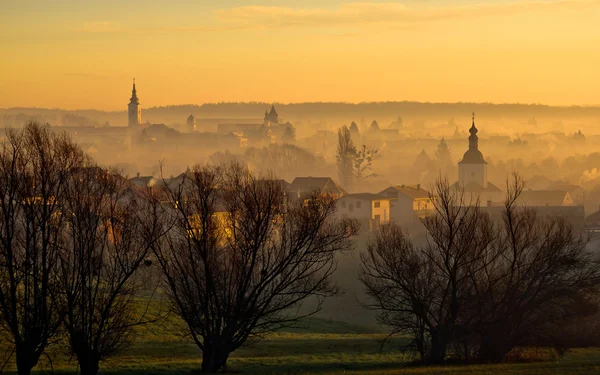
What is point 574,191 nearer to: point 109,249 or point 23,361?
point 109,249

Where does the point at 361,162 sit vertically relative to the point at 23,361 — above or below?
above

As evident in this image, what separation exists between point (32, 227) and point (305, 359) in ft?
49.2

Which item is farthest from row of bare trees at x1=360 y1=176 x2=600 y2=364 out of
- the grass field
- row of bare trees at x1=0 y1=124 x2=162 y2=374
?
row of bare trees at x1=0 y1=124 x2=162 y2=374

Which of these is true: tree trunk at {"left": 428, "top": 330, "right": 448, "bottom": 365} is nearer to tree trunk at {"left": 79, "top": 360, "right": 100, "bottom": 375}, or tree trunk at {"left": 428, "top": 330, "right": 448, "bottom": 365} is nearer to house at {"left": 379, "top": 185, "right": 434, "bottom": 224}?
tree trunk at {"left": 79, "top": 360, "right": 100, "bottom": 375}

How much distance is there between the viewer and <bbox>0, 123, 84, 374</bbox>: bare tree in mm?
27469

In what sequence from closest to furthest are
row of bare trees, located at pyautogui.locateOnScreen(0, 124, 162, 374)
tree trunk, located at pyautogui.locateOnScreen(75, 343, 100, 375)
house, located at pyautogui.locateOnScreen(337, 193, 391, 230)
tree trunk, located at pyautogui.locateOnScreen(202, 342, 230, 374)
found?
row of bare trees, located at pyautogui.locateOnScreen(0, 124, 162, 374) < tree trunk, located at pyautogui.locateOnScreen(75, 343, 100, 375) < tree trunk, located at pyautogui.locateOnScreen(202, 342, 230, 374) < house, located at pyautogui.locateOnScreen(337, 193, 391, 230)

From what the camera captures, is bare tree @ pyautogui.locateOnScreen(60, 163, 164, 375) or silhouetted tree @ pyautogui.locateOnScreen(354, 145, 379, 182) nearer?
bare tree @ pyautogui.locateOnScreen(60, 163, 164, 375)

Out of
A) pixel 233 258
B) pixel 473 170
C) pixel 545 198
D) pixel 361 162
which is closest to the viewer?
pixel 233 258

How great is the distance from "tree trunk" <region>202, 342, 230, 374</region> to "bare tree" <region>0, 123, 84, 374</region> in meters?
5.00

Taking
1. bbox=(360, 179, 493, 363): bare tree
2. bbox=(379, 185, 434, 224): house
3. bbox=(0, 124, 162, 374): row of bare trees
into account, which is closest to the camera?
bbox=(0, 124, 162, 374): row of bare trees

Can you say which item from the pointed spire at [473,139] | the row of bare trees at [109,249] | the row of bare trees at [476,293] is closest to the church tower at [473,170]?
the pointed spire at [473,139]

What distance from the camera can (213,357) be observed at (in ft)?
103

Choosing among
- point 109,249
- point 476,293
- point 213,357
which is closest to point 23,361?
point 109,249

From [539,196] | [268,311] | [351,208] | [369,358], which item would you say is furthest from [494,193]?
[268,311]
